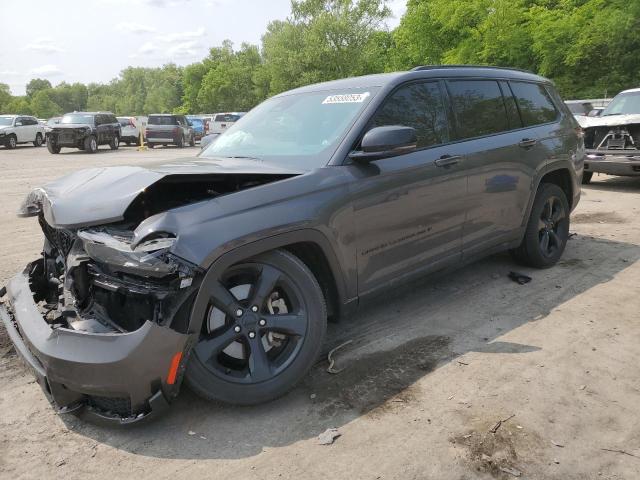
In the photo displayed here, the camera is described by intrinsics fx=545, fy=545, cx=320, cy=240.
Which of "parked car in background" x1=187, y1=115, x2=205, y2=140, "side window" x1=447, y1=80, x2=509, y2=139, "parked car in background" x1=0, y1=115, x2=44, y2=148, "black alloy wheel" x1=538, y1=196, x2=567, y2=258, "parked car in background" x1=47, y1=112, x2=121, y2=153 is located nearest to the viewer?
"side window" x1=447, y1=80, x2=509, y2=139

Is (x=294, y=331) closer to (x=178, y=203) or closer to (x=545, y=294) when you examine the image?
(x=178, y=203)

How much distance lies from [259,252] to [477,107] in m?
2.51

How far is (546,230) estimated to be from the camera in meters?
5.27

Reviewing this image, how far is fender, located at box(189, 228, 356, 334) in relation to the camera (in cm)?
261

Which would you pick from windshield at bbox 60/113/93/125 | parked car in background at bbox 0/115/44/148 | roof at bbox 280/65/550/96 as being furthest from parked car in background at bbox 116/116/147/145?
roof at bbox 280/65/550/96

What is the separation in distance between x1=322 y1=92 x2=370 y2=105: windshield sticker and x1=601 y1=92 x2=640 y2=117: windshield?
8.32 m

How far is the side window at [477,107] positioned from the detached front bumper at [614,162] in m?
5.96

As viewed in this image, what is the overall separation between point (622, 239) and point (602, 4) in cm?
3453

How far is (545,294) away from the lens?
4.62 meters

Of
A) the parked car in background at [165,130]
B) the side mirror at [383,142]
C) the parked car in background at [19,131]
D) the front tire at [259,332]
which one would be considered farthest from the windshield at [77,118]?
the front tire at [259,332]

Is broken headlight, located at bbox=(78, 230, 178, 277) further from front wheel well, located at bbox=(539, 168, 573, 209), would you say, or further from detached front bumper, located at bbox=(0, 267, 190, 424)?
front wheel well, located at bbox=(539, 168, 573, 209)

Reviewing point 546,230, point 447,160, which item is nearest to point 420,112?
point 447,160

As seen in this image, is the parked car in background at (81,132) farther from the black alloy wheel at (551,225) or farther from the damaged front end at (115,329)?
the damaged front end at (115,329)

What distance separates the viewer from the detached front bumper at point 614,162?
9359 mm
